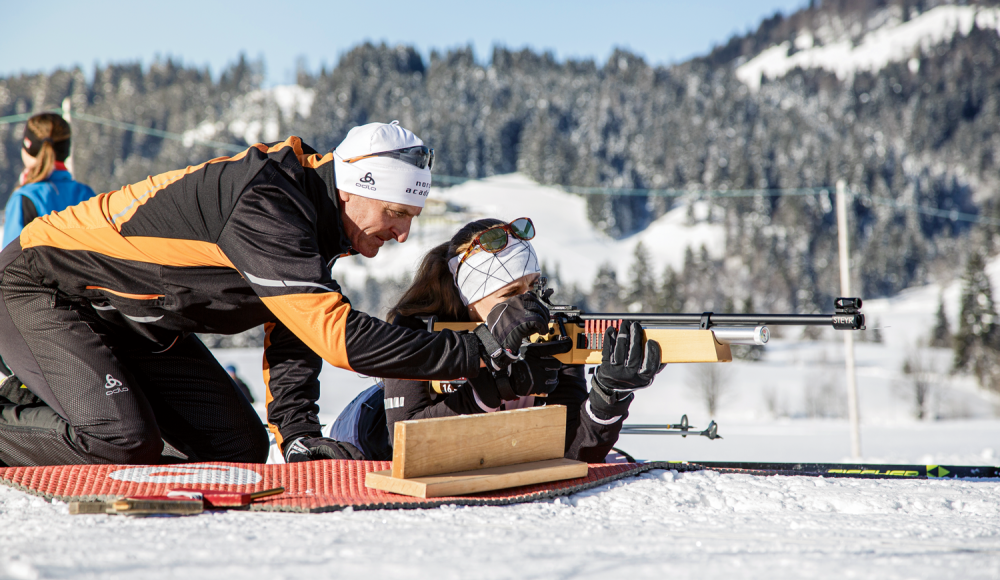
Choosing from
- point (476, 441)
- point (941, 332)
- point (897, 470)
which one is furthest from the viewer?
point (941, 332)

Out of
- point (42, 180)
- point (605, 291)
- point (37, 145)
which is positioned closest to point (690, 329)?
point (42, 180)

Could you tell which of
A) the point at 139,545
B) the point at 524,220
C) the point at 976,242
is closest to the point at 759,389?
the point at 524,220

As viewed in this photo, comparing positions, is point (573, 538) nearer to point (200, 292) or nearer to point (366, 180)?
point (366, 180)

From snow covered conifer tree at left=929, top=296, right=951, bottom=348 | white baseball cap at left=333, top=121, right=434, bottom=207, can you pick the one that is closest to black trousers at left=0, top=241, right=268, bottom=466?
white baseball cap at left=333, top=121, right=434, bottom=207

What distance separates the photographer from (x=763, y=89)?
131250mm

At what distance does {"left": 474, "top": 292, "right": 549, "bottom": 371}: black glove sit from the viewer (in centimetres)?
268

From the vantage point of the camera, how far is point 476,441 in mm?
2664

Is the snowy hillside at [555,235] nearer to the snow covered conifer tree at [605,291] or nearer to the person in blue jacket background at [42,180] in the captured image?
the snow covered conifer tree at [605,291]

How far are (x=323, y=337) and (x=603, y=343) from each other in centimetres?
109

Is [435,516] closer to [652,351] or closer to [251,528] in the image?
[251,528]

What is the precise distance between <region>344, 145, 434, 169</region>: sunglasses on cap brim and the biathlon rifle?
Result: 840 mm

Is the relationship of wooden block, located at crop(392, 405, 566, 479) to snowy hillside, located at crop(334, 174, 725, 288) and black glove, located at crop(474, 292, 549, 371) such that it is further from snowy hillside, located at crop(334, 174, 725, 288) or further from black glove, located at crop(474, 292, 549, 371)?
snowy hillside, located at crop(334, 174, 725, 288)

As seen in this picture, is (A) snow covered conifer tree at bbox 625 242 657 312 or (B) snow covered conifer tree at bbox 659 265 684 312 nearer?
(B) snow covered conifer tree at bbox 659 265 684 312

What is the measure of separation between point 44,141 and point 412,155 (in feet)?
9.61
